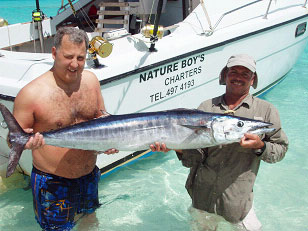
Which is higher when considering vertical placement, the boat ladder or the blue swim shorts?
the boat ladder

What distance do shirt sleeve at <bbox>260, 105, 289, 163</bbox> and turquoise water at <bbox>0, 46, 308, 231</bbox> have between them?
153 cm

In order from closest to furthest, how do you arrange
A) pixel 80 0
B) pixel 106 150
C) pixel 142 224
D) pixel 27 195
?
pixel 106 150, pixel 142 224, pixel 27 195, pixel 80 0

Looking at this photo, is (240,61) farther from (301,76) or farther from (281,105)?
(301,76)

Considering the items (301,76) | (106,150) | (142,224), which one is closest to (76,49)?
(106,150)

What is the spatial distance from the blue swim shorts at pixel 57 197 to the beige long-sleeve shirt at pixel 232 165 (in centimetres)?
85

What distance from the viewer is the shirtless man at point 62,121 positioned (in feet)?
7.65

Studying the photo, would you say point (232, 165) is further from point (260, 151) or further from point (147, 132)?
point (147, 132)

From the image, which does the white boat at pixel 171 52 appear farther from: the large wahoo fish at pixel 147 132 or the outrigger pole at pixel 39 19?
the large wahoo fish at pixel 147 132

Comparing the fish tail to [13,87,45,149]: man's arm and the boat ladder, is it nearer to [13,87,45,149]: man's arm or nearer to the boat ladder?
[13,87,45,149]: man's arm

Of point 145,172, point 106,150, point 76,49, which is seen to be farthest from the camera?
point 145,172

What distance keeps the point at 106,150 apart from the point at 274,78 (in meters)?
5.16

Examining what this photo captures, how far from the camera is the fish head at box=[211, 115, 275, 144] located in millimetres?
2209

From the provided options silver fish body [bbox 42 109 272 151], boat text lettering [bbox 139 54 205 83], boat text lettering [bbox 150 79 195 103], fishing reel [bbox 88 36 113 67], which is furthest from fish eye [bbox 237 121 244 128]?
boat text lettering [bbox 150 79 195 103]

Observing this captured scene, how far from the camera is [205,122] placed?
2.34 metres
